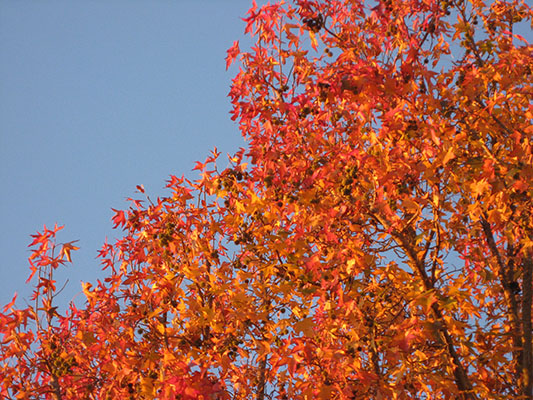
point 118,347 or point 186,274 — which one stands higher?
point 186,274

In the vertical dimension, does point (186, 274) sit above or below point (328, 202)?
below

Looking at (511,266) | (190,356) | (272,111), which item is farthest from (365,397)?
(272,111)

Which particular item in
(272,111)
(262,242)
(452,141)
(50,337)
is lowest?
(50,337)

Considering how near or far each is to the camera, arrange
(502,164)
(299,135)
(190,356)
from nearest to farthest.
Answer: (502,164), (190,356), (299,135)

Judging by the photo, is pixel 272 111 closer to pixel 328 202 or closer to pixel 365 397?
pixel 328 202

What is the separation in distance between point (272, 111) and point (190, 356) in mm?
2624

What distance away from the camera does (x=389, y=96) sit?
5273mm

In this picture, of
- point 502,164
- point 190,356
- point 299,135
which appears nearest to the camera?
point 502,164

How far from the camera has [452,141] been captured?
206 inches

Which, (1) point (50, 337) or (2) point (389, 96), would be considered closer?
(2) point (389, 96)

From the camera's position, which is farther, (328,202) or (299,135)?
(299,135)

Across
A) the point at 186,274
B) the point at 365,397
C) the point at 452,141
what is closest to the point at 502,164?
the point at 452,141

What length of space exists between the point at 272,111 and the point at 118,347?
111 inches

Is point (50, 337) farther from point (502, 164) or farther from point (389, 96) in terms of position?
point (502, 164)
